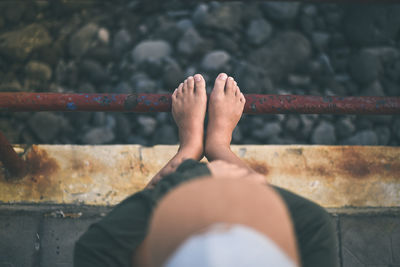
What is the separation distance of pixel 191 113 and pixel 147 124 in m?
1.13

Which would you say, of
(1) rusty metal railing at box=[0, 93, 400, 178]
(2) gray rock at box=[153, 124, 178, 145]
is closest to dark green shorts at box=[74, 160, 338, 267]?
(1) rusty metal railing at box=[0, 93, 400, 178]

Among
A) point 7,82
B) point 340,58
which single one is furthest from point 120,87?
point 340,58

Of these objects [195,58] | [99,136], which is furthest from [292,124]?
[99,136]

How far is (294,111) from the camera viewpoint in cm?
103

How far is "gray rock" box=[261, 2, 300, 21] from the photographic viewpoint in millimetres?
2408

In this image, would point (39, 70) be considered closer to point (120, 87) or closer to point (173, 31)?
point (120, 87)

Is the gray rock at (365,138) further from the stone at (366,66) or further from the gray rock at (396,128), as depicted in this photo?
the stone at (366,66)

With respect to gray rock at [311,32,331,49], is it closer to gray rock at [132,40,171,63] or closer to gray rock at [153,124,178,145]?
gray rock at [132,40,171,63]

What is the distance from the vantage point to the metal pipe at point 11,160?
117 centimetres

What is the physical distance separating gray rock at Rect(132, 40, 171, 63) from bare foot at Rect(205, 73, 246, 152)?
4.10 ft

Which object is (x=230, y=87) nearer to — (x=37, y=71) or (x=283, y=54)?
(x=283, y=54)

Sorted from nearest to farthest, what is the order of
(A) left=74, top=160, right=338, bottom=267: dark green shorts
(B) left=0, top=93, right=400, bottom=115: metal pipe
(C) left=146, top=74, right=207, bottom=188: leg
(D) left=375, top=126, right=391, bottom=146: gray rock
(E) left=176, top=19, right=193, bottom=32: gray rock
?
(A) left=74, top=160, right=338, bottom=267: dark green shorts → (B) left=0, top=93, right=400, bottom=115: metal pipe → (C) left=146, top=74, right=207, bottom=188: leg → (D) left=375, top=126, right=391, bottom=146: gray rock → (E) left=176, top=19, right=193, bottom=32: gray rock

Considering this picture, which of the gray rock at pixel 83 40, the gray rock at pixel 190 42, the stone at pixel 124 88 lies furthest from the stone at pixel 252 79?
the gray rock at pixel 83 40

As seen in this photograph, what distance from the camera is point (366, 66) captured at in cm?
233
